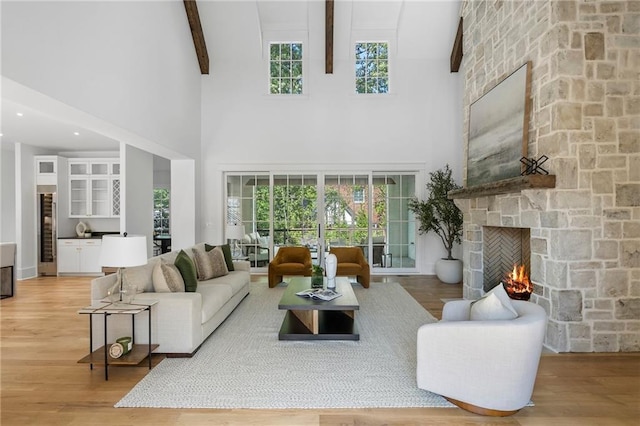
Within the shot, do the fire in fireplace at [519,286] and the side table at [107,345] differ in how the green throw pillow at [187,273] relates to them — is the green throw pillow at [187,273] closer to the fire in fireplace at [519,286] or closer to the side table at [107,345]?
the side table at [107,345]

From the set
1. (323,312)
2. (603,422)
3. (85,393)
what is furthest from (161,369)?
(603,422)

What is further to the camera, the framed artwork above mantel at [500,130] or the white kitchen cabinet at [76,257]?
the white kitchen cabinet at [76,257]

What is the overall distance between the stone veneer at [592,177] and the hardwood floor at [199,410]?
40cm

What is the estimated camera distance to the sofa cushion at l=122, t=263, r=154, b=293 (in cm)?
338

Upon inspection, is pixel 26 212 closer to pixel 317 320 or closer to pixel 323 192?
pixel 323 192

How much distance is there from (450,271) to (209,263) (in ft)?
13.9

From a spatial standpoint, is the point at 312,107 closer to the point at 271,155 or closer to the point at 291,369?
the point at 271,155

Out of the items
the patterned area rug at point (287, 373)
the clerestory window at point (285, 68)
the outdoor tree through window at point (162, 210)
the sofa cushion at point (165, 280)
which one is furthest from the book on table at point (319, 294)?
the outdoor tree through window at point (162, 210)

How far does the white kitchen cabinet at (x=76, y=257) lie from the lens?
723cm

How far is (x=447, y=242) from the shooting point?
6941mm

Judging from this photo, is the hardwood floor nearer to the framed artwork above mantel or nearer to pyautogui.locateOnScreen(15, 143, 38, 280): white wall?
the framed artwork above mantel

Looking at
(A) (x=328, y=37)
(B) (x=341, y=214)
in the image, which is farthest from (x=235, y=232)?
(A) (x=328, y=37)

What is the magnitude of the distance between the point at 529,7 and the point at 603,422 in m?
3.78

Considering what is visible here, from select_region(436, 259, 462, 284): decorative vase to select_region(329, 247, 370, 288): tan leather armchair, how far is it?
4.95 feet
